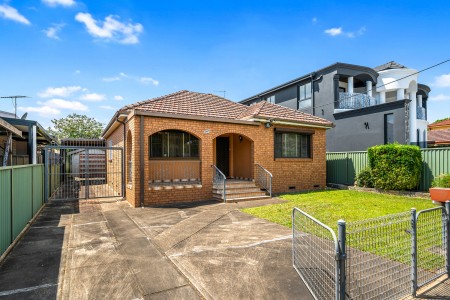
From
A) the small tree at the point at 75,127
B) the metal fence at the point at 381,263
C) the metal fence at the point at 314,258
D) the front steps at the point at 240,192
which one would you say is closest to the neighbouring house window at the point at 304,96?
the front steps at the point at 240,192

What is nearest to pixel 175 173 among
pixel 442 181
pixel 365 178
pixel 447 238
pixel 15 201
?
pixel 15 201

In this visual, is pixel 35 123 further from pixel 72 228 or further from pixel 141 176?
pixel 72 228

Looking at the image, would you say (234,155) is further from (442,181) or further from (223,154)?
(442,181)

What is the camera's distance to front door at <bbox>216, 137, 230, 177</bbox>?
1327cm

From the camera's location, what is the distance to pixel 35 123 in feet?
30.1

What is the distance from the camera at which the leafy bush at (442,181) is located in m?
9.15

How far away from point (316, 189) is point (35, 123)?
12.8m

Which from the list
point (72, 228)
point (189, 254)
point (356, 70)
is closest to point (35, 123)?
point (72, 228)

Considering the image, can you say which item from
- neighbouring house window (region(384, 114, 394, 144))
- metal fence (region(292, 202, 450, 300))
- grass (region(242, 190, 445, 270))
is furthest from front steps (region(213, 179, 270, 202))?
neighbouring house window (region(384, 114, 394, 144))

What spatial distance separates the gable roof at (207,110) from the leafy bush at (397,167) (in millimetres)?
3241

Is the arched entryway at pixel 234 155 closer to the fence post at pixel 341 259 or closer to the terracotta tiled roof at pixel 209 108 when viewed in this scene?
the terracotta tiled roof at pixel 209 108

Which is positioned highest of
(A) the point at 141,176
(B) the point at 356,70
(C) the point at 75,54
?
(B) the point at 356,70

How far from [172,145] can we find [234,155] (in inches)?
140

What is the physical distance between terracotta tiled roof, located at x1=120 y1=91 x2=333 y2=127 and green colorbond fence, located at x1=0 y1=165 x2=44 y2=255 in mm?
4156
